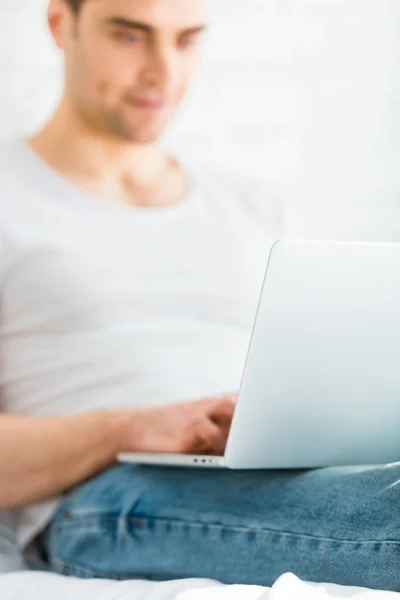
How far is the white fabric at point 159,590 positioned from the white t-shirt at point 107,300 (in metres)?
0.26

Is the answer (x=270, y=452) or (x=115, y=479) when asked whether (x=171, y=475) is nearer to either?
(x=115, y=479)

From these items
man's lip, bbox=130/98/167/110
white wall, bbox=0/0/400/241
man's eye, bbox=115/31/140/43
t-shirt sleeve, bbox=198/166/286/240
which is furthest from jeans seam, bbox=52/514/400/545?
white wall, bbox=0/0/400/241

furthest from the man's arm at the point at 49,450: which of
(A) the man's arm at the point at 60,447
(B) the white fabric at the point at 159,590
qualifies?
(B) the white fabric at the point at 159,590

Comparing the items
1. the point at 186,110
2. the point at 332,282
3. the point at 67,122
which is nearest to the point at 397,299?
the point at 332,282

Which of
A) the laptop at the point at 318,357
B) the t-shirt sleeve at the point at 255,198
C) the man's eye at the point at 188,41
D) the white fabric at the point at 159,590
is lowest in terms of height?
the white fabric at the point at 159,590

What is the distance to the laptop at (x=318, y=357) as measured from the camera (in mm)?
994

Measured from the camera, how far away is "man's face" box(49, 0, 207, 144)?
70.5 inches

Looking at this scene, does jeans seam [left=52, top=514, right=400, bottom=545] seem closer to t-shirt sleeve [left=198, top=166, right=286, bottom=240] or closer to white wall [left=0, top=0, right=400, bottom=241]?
t-shirt sleeve [left=198, top=166, right=286, bottom=240]

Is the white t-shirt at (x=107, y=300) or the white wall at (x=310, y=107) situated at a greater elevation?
the white wall at (x=310, y=107)

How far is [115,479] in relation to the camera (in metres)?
1.26

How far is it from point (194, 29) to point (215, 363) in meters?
0.76

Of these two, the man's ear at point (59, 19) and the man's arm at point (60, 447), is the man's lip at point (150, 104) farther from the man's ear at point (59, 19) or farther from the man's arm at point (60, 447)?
the man's arm at point (60, 447)

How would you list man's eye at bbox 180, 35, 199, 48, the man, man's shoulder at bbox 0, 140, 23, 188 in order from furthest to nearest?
man's eye at bbox 180, 35, 199, 48, man's shoulder at bbox 0, 140, 23, 188, the man

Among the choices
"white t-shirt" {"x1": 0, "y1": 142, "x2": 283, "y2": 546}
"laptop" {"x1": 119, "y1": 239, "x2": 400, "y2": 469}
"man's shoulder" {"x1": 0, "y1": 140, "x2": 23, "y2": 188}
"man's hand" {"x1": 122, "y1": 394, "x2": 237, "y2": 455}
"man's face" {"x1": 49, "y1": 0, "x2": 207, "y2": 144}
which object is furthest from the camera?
"man's face" {"x1": 49, "y1": 0, "x2": 207, "y2": 144}
